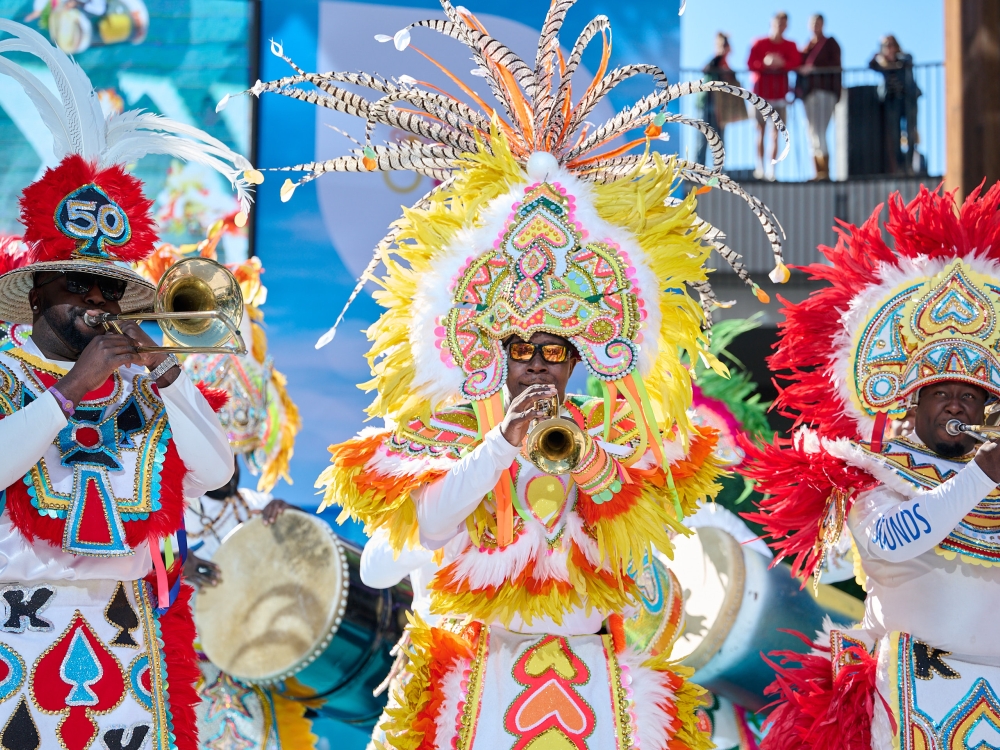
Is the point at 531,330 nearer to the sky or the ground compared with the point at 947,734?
nearer to the sky

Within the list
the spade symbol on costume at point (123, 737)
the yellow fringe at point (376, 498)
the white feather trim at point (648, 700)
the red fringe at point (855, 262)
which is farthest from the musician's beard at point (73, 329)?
the red fringe at point (855, 262)

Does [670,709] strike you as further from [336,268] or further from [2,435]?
[336,268]

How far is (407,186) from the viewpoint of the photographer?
6.53 m

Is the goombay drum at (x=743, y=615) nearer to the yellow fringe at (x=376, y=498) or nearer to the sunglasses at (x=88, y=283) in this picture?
the yellow fringe at (x=376, y=498)

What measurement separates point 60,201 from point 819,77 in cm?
829

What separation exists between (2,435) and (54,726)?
2.23 feet

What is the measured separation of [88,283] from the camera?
3236mm

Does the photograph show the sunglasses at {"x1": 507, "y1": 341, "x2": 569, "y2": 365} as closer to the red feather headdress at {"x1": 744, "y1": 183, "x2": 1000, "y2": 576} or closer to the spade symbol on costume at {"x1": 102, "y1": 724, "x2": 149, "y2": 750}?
the red feather headdress at {"x1": 744, "y1": 183, "x2": 1000, "y2": 576}

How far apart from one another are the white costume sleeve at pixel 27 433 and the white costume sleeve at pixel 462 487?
0.89 m

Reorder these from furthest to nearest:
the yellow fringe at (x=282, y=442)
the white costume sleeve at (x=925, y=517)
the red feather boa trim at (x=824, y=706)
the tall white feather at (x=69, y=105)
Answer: the yellow fringe at (x=282, y=442) → the red feather boa trim at (x=824, y=706) → the white costume sleeve at (x=925, y=517) → the tall white feather at (x=69, y=105)

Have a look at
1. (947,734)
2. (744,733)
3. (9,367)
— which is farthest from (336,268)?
(947,734)

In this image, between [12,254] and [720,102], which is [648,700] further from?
[720,102]

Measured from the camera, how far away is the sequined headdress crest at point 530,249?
330cm

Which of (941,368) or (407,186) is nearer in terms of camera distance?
(941,368)
